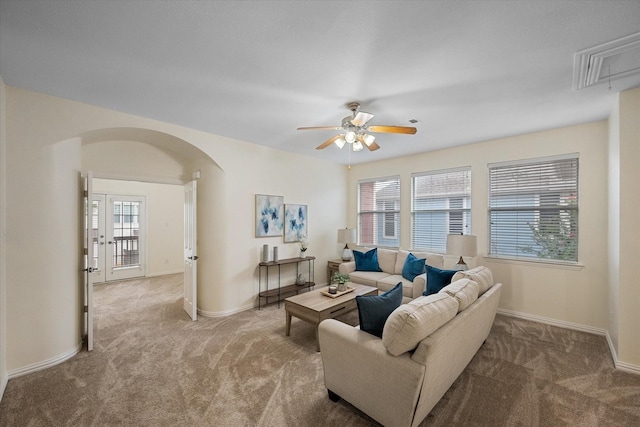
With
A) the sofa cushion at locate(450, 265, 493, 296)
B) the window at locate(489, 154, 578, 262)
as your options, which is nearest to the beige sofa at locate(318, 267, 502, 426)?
the sofa cushion at locate(450, 265, 493, 296)

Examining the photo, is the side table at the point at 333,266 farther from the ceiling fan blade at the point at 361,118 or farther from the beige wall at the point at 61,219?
the ceiling fan blade at the point at 361,118

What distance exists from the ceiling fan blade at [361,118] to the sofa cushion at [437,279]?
2079 millimetres

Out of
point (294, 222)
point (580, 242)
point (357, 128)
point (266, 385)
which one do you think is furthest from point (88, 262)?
point (580, 242)

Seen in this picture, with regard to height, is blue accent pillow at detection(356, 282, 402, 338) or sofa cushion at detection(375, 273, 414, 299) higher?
blue accent pillow at detection(356, 282, 402, 338)

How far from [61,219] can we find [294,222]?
320 cm

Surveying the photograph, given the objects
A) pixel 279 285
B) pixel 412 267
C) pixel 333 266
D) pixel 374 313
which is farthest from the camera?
pixel 333 266

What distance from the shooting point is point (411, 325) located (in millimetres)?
1639

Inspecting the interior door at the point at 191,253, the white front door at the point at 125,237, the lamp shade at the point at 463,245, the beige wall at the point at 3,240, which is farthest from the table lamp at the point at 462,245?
the white front door at the point at 125,237

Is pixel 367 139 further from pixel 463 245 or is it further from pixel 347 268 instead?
pixel 347 268

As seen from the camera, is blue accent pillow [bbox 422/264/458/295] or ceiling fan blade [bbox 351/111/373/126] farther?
blue accent pillow [bbox 422/264/458/295]

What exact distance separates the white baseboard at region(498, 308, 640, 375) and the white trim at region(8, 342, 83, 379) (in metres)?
5.61

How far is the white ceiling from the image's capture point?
5.36 feet

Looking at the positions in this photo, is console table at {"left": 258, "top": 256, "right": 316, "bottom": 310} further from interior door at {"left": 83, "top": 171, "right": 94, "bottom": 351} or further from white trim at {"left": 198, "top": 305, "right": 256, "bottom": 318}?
interior door at {"left": 83, "top": 171, "right": 94, "bottom": 351}

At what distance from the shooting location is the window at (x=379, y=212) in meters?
5.58
